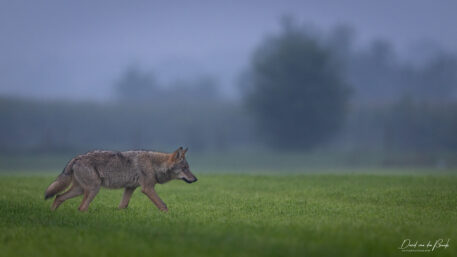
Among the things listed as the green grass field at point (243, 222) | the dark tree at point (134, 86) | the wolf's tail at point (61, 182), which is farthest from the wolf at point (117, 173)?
the dark tree at point (134, 86)

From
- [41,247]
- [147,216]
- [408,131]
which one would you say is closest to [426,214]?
[147,216]

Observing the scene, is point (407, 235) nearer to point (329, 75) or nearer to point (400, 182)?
point (400, 182)

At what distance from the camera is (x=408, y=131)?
85812 millimetres

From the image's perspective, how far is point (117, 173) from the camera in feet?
46.8

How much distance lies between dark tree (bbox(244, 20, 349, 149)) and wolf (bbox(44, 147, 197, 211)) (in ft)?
172

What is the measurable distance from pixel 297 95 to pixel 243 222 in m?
56.4

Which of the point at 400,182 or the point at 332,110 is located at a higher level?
the point at 332,110

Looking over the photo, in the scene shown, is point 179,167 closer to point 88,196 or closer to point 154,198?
point 154,198

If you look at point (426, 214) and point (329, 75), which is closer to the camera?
point (426, 214)

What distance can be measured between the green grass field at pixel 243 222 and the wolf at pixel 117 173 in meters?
0.48

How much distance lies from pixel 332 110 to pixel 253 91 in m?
11.2

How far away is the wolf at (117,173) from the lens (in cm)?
1380

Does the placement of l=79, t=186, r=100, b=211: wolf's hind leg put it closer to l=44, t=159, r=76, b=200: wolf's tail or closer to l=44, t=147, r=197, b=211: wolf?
l=44, t=147, r=197, b=211: wolf

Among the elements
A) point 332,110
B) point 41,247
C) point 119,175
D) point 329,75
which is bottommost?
point 41,247
